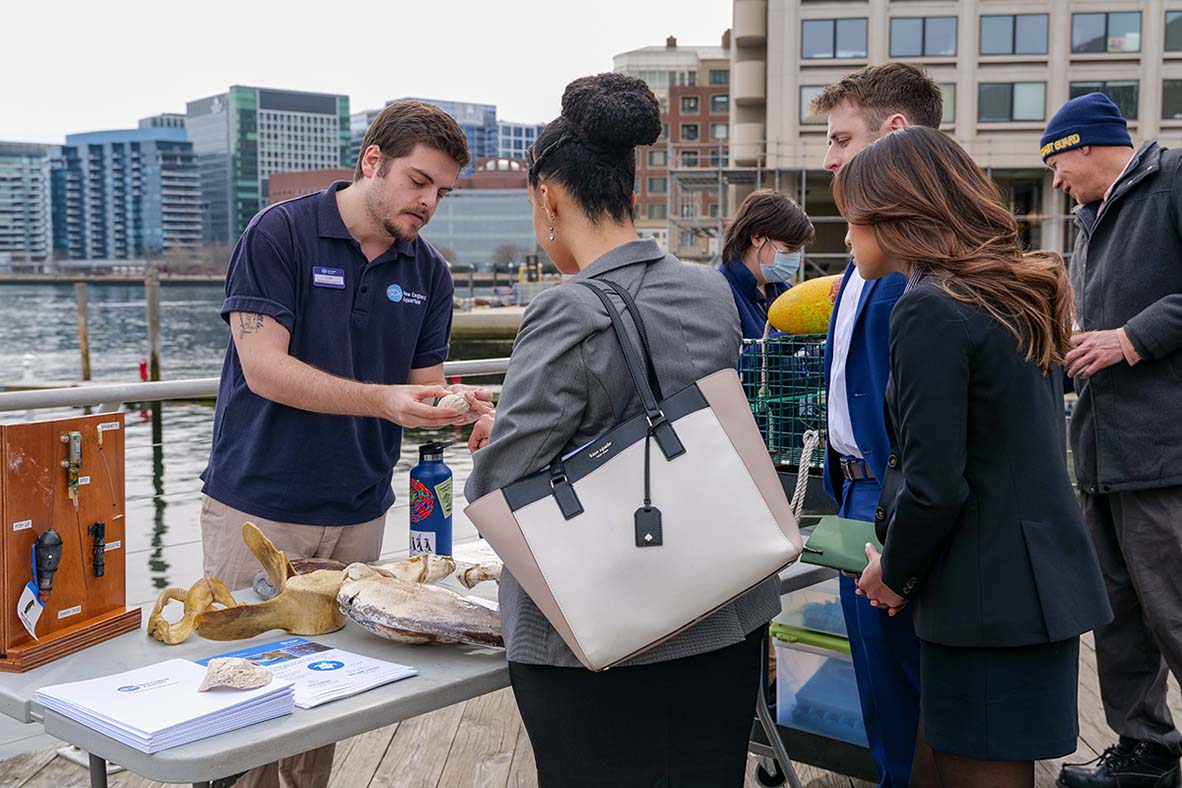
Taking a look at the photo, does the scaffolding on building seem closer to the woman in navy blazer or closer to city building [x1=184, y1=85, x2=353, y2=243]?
the woman in navy blazer

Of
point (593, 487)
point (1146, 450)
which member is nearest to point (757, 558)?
point (593, 487)

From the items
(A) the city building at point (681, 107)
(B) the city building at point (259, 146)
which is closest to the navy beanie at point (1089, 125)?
→ (A) the city building at point (681, 107)

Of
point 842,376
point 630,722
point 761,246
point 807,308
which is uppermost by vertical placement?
point 761,246

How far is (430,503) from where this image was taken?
86.4 inches

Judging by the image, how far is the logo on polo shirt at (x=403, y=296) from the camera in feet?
7.77

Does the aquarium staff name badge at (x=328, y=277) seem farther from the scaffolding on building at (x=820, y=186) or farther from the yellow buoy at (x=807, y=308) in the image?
the scaffolding on building at (x=820, y=186)

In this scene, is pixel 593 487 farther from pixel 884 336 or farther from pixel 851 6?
pixel 851 6

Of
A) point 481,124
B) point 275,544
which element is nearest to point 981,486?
point 275,544

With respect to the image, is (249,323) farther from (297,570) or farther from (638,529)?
(638,529)

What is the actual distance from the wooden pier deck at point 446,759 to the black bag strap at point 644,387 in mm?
1813

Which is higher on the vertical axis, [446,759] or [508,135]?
[508,135]

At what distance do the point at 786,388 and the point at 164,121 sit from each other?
142 metres

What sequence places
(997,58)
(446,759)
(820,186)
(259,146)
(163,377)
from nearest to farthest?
(446,759) < (163,377) < (997,58) < (820,186) < (259,146)

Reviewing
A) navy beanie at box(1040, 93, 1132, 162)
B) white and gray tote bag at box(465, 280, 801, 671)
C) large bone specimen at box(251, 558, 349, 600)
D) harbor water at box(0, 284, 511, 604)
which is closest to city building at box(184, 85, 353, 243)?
harbor water at box(0, 284, 511, 604)
